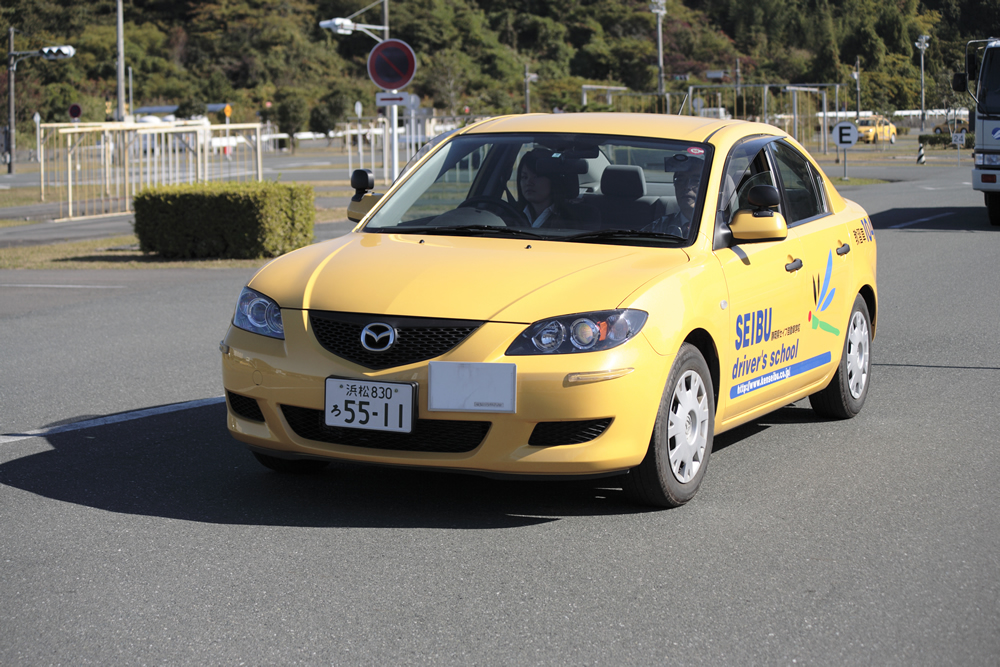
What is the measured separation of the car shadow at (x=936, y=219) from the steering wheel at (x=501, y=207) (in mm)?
15580

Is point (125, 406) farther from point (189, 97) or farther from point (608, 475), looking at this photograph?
point (189, 97)

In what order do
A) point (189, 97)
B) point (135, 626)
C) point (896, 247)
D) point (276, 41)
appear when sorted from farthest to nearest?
point (276, 41), point (189, 97), point (896, 247), point (135, 626)

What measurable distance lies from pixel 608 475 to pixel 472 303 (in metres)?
0.85

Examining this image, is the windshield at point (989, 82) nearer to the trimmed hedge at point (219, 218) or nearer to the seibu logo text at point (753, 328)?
the trimmed hedge at point (219, 218)

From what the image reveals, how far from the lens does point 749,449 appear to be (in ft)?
21.5

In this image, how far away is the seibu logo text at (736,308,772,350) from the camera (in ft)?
19.1

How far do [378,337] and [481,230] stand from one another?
1.14 metres

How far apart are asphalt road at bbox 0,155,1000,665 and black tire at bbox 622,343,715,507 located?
3.9 inches

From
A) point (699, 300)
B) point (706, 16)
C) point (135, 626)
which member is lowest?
point (135, 626)

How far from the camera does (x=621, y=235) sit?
578 centimetres

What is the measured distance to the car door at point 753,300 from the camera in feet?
19.0

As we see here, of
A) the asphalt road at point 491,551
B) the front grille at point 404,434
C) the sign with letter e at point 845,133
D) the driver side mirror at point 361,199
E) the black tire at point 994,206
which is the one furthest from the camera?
the sign with letter e at point 845,133

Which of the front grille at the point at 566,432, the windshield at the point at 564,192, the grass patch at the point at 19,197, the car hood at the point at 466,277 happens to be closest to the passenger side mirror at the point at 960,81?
the windshield at the point at 564,192

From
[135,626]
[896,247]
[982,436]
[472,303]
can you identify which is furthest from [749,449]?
[896,247]
